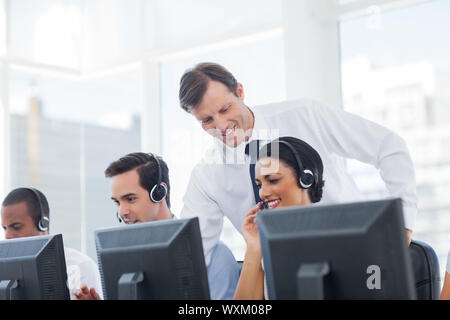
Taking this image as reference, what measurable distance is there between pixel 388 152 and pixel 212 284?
2.45ft

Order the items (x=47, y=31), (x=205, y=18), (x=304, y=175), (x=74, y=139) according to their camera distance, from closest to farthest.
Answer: (x=304, y=175), (x=205, y=18), (x=47, y=31), (x=74, y=139)

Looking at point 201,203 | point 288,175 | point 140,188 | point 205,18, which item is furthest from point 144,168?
point 205,18

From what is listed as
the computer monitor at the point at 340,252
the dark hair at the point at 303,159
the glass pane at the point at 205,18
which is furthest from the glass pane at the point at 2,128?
the computer monitor at the point at 340,252

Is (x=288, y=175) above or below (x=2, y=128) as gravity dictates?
below

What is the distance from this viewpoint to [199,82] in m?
2.30

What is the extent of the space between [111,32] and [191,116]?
97 cm

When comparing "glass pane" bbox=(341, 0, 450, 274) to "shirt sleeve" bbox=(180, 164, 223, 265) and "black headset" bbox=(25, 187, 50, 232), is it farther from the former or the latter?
"black headset" bbox=(25, 187, 50, 232)

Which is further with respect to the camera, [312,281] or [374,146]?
[374,146]

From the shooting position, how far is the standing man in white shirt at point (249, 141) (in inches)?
89.4

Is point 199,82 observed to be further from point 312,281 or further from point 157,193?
point 312,281

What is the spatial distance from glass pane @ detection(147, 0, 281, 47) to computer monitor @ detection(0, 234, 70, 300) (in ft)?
7.55

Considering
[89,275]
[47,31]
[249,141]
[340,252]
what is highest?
[47,31]

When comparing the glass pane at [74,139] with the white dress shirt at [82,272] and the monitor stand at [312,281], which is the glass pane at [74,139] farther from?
the monitor stand at [312,281]

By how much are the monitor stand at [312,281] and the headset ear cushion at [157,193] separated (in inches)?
47.6
